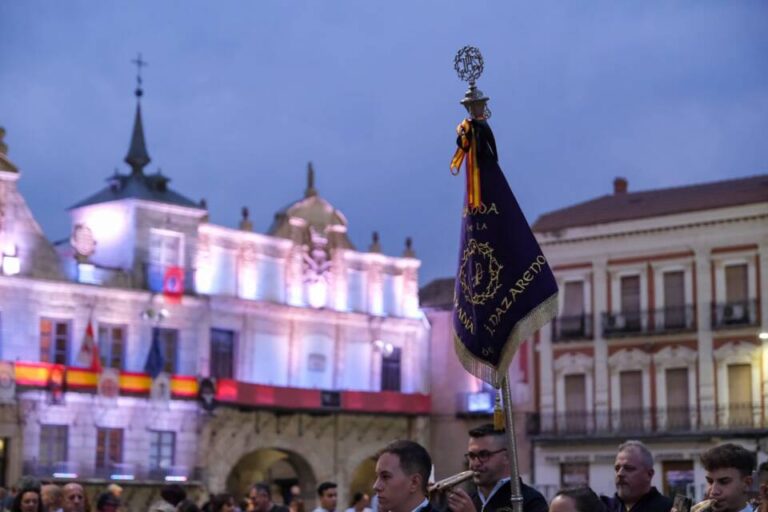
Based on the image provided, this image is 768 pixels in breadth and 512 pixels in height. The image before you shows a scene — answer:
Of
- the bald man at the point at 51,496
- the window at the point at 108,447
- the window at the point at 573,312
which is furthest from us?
the window at the point at 573,312

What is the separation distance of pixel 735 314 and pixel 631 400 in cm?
441

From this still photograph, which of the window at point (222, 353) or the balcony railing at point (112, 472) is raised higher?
the window at point (222, 353)

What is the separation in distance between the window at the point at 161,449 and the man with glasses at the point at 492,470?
1483 inches

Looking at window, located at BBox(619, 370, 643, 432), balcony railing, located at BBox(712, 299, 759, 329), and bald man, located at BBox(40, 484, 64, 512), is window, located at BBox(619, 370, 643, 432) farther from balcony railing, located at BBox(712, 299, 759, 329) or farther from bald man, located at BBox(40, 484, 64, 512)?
bald man, located at BBox(40, 484, 64, 512)

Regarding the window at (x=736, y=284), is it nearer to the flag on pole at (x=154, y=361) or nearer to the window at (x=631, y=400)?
the window at (x=631, y=400)

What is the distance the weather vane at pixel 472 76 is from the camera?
366 inches

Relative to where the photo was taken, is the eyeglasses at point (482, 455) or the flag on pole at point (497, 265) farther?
the flag on pole at point (497, 265)

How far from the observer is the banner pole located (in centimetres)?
841

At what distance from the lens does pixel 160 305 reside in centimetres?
4700

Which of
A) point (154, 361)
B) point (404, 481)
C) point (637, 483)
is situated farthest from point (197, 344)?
point (404, 481)

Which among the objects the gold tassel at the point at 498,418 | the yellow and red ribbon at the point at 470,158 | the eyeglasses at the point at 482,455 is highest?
the yellow and red ribbon at the point at 470,158

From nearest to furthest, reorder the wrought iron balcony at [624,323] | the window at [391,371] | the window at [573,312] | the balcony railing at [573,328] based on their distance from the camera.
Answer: the wrought iron balcony at [624,323] < the balcony railing at [573,328] < the window at [573,312] < the window at [391,371]

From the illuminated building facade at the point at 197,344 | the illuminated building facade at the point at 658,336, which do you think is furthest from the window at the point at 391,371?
the illuminated building facade at the point at 658,336

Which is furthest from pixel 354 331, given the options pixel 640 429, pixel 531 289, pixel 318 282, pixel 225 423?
pixel 531 289
